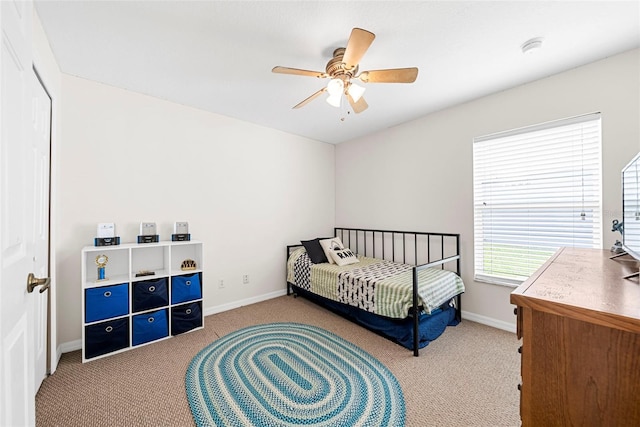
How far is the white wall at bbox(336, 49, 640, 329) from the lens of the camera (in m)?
2.00

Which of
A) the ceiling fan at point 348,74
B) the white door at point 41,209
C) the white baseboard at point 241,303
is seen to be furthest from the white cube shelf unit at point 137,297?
the ceiling fan at point 348,74

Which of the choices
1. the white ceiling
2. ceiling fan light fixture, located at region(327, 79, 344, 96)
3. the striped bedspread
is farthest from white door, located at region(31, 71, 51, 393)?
the striped bedspread

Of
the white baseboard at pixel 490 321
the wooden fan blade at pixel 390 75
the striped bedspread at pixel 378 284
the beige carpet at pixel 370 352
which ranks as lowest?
the beige carpet at pixel 370 352

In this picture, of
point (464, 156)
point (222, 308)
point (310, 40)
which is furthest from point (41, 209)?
point (464, 156)

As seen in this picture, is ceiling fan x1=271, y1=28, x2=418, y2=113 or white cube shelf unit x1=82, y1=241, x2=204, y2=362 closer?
ceiling fan x1=271, y1=28, x2=418, y2=113

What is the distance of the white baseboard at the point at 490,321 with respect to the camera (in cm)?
254

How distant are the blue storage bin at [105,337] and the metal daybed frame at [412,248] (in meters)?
1.97

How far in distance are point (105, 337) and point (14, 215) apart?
1.84 m

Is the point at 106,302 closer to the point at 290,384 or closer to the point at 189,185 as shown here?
the point at 189,185

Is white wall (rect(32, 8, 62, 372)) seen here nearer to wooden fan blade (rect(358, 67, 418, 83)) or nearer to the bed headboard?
wooden fan blade (rect(358, 67, 418, 83))

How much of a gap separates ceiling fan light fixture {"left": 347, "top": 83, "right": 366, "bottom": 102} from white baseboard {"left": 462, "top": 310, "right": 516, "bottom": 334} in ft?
8.51

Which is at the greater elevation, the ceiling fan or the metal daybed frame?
the ceiling fan

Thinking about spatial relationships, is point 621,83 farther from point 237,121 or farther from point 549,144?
point 237,121

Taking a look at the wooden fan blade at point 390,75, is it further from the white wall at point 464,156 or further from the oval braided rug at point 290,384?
the oval braided rug at point 290,384
